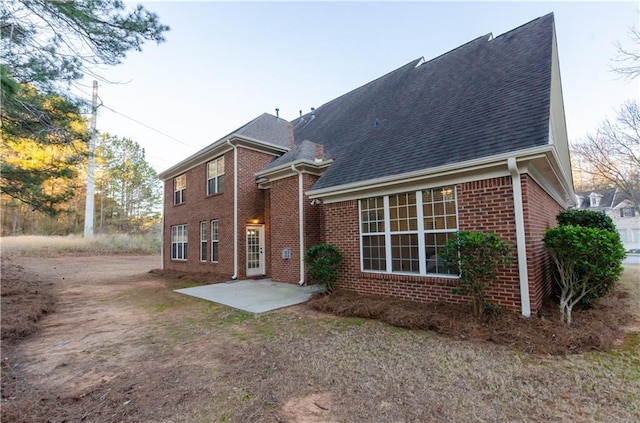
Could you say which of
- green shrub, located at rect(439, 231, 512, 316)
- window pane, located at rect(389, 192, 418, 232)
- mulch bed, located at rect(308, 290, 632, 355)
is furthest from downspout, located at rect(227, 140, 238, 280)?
green shrub, located at rect(439, 231, 512, 316)

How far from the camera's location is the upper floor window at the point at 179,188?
49.0ft

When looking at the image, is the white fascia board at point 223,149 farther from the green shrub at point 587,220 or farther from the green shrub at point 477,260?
the green shrub at point 587,220

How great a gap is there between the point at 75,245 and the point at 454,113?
2964cm

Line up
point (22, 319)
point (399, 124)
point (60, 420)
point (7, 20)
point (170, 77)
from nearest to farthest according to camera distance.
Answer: point (60, 420)
point (7, 20)
point (22, 319)
point (399, 124)
point (170, 77)

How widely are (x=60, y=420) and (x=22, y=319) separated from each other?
185 inches

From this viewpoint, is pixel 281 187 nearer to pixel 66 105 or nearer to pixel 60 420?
pixel 66 105

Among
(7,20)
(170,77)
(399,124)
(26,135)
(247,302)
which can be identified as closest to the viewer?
(7,20)

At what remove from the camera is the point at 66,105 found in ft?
22.1

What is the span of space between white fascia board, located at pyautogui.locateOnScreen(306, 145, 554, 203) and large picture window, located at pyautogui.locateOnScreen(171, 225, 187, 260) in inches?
406

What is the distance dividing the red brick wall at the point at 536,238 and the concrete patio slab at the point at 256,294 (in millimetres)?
4666

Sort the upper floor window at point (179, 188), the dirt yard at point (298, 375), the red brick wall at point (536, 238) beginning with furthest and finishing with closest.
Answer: the upper floor window at point (179, 188)
the red brick wall at point (536, 238)
the dirt yard at point (298, 375)

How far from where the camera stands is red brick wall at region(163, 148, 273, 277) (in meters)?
11.2

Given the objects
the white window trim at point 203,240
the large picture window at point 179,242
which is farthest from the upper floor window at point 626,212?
the large picture window at point 179,242

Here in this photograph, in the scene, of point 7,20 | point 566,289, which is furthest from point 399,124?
point 7,20
